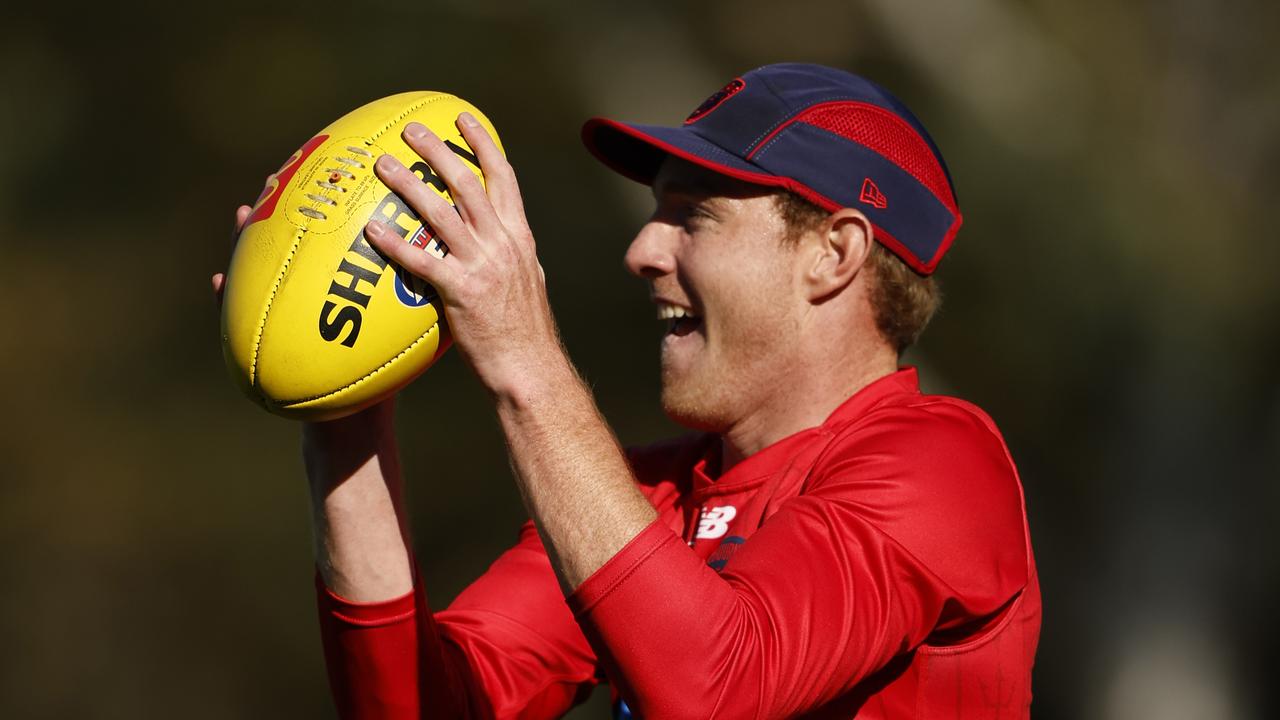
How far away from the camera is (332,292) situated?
6.55ft

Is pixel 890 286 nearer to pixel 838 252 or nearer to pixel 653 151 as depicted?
pixel 838 252

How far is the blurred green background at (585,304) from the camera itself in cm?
503

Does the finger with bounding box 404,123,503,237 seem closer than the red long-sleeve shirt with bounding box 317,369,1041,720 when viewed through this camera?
No

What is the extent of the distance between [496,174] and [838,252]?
693mm

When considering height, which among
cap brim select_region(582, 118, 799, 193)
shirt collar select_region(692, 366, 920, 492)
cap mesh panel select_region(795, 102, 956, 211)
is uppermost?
cap brim select_region(582, 118, 799, 193)

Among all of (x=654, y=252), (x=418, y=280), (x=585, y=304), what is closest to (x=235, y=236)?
(x=418, y=280)

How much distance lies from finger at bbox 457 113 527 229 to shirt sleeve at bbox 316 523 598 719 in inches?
27.4

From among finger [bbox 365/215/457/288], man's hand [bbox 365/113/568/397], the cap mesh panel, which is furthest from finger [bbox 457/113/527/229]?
the cap mesh panel

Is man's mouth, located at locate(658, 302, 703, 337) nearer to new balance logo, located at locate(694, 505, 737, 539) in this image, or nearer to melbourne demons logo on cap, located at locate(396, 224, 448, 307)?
new balance logo, located at locate(694, 505, 737, 539)

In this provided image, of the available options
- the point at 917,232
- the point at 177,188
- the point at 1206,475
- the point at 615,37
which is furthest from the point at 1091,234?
the point at 177,188

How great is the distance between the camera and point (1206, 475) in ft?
16.3

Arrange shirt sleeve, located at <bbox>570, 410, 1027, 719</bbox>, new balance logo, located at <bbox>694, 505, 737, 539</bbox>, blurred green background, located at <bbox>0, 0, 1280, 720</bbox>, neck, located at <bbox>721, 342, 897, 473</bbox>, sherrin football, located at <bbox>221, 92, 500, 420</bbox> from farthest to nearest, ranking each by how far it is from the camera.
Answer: blurred green background, located at <bbox>0, 0, 1280, 720</bbox>, neck, located at <bbox>721, 342, 897, 473</bbox>, new balance logo, located at <bbox>694, 505, 737, 539</bbox>, sherrin football, located at <bbox>221, 92, 500, 420</bbox>, shirt sleeve, located at <bbox>570, 410, 1027, 719</bbox>

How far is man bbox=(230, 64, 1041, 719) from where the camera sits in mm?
1788

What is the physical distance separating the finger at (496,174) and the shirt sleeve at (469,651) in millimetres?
696
